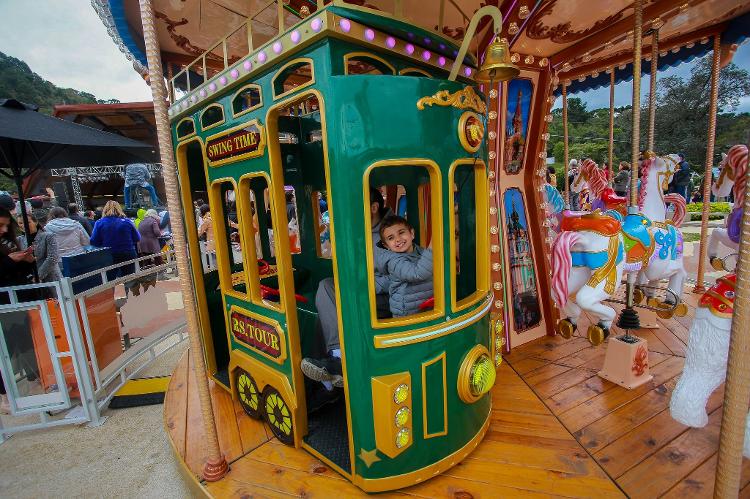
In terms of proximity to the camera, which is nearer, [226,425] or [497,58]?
[497,58]

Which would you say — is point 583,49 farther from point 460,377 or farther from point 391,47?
point 460,377

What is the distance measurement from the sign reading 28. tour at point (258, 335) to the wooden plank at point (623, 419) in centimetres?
207

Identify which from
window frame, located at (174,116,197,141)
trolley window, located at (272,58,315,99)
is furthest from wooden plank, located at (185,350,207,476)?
trolley window, located at (272,58,315,99)

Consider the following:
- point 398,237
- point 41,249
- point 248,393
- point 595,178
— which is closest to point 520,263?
point 398,237

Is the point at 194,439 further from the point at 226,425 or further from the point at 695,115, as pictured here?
the point at 695,115

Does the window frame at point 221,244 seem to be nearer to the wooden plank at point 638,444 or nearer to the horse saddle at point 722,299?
the wooden plank at point 638,444

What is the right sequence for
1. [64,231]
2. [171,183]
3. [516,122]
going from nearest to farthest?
[171,183] → [516,122] → [64,231]

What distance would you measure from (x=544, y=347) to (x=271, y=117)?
333cm

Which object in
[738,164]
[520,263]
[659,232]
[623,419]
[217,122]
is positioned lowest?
[623,419]

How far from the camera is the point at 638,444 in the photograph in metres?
2.41

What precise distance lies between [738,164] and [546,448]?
7.95 ft

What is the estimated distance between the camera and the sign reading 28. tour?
8.20 feet

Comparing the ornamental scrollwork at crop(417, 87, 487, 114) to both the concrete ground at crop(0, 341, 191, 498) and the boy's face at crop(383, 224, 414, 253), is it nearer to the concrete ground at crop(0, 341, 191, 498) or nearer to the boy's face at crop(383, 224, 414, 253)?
the boy's face at crop(383, 224, 414, 253)

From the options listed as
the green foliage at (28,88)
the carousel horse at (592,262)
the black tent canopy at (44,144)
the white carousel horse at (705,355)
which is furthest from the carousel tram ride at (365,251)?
the green foliage at (28,88)
